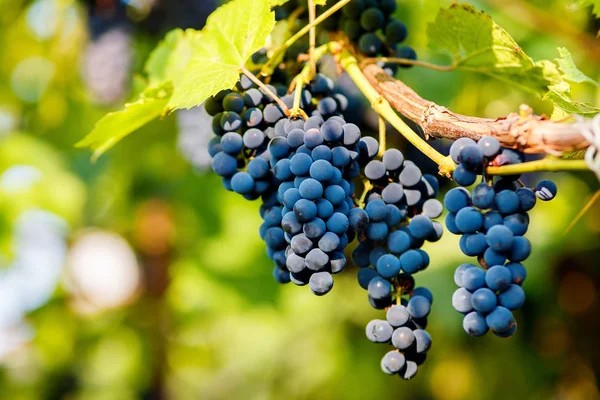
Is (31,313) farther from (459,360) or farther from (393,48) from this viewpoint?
(393,48)

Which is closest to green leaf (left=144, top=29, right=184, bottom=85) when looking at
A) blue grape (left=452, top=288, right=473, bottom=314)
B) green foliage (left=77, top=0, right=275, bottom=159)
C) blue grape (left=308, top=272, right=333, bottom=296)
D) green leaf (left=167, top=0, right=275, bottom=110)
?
green foliage (left=77, top=0, right=275, bottom=159)

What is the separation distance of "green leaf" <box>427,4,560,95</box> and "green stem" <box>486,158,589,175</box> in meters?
0.32

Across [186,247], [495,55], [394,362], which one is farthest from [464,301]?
[186,247]

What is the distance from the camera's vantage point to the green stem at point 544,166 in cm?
60

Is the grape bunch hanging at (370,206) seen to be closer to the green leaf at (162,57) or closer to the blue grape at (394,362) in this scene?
the blue grape at (394,362)

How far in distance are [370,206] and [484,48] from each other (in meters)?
0.37

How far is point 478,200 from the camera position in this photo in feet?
2.20

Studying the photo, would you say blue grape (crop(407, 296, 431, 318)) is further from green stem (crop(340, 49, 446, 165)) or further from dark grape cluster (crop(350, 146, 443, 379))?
green stem (crop(340, 49, 446, 165))

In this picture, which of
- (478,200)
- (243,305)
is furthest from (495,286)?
(243,305)

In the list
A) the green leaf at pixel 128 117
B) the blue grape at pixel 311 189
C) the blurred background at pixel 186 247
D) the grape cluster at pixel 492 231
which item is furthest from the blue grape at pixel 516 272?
the blurred background at pixel 186 247

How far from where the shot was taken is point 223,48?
0.88 meters

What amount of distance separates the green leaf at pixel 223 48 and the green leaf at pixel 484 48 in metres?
0.31

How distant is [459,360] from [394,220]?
182cm

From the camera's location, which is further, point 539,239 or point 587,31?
point 539,239
